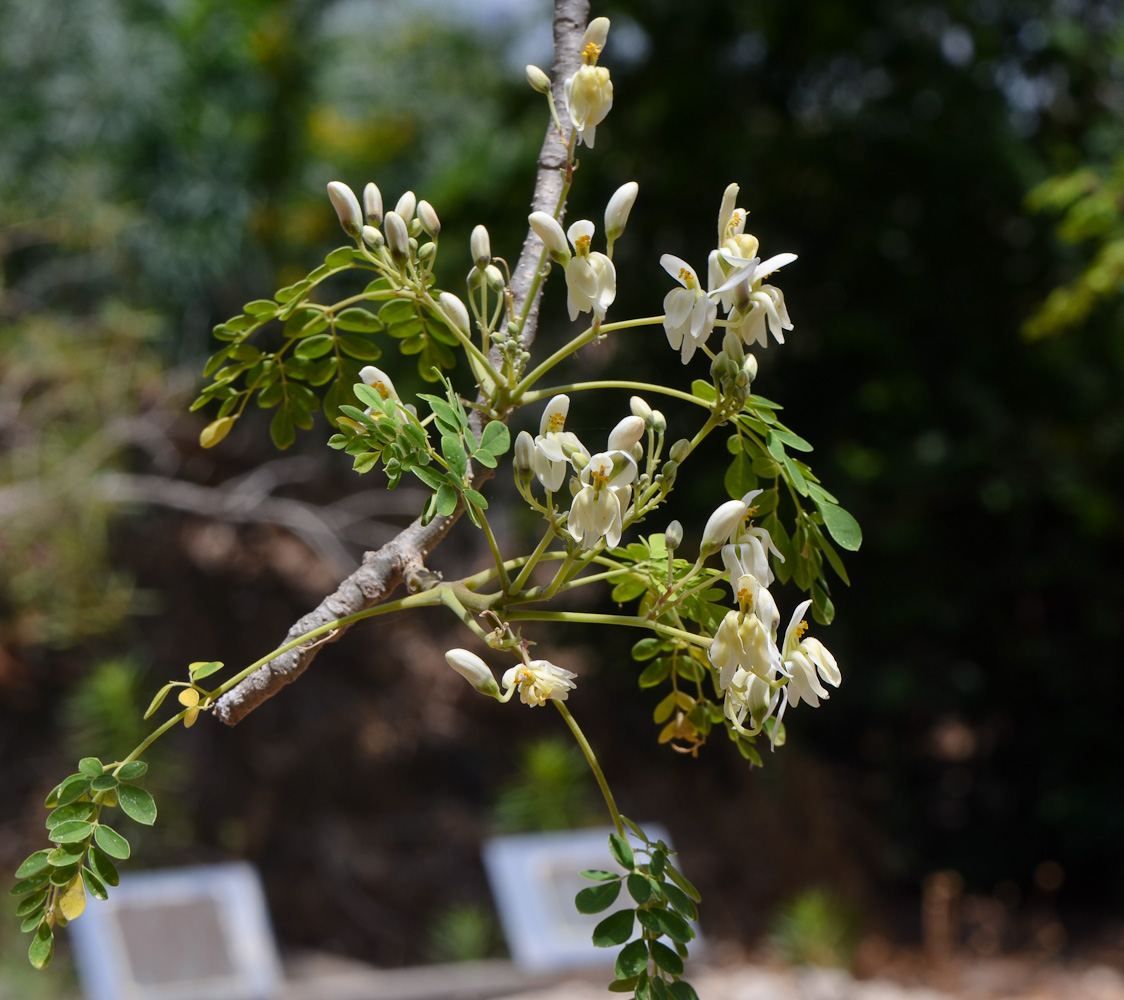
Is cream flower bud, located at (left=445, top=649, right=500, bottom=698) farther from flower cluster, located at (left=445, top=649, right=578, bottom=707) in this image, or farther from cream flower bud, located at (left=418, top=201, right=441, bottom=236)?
cream flower bud, located at (left=418, top=201, right=441, bottom=236)

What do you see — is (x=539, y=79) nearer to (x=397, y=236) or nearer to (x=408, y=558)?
(x=397, y=236)

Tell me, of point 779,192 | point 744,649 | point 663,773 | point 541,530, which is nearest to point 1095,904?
point 663,773

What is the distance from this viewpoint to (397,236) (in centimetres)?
56

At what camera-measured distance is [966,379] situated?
2.88m

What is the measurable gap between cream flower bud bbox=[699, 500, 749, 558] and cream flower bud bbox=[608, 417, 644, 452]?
2.1 inches

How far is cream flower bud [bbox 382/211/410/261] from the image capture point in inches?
21.9

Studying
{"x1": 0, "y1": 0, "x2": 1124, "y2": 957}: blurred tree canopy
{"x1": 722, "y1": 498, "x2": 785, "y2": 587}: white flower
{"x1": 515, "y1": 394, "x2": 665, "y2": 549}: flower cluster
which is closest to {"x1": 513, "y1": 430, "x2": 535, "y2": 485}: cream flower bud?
{"x1": 515, "y1": 394, "x2": 665, "y2": 549}: flower cluster

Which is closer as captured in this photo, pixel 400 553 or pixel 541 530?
pixel 400 553

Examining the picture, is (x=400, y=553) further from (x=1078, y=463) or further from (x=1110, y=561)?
(x=1110, y=561)

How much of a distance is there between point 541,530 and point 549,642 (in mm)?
574

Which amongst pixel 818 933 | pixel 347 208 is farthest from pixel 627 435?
pixel 818 933

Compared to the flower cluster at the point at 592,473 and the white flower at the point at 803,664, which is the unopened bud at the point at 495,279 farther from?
the white flower at the point at 803,664

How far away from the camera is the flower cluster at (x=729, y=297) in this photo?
51cm

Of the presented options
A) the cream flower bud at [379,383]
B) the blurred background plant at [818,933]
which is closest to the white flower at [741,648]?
the cream flower bud at [379,383]
